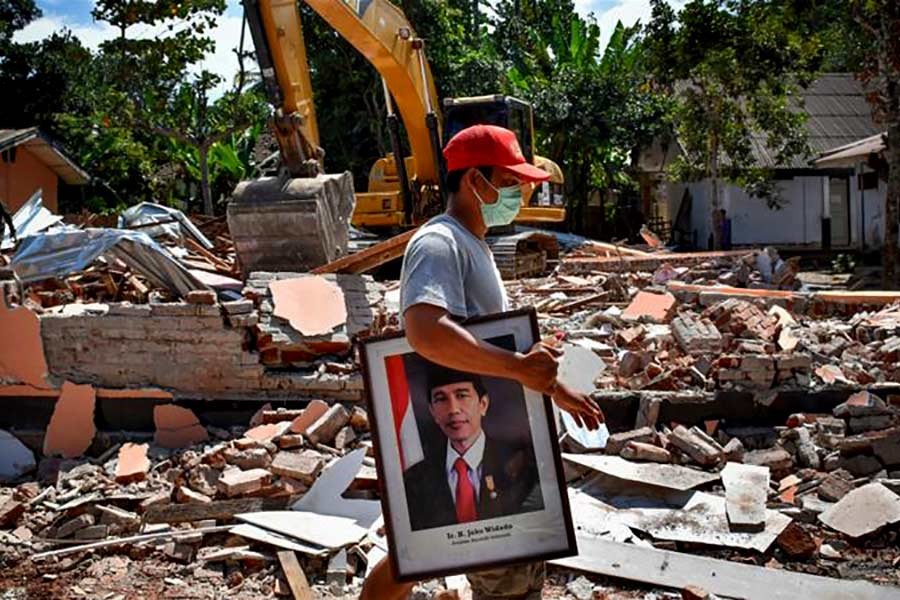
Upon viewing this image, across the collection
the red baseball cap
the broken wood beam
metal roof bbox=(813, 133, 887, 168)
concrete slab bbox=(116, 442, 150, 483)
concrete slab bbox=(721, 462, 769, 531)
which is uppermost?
metal roof bbox=(813, 133, 887, 168)

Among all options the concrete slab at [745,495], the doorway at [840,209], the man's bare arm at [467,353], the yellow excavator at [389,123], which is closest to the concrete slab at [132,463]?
the yellow excavator at [389,123]

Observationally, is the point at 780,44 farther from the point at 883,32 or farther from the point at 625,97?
the point at 625,97

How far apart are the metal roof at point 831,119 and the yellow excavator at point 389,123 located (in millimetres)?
10165

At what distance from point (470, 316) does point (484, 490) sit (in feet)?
1.61

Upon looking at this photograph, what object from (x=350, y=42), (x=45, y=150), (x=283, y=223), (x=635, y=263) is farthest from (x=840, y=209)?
(x=45, y=150)

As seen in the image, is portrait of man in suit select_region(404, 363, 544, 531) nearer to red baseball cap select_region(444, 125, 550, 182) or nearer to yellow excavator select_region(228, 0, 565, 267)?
red baseball cap select_region(444, 125, 550, 182)

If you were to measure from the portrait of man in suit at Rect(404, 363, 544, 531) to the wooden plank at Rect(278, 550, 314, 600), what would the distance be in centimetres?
212

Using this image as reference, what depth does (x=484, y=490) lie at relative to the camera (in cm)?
244

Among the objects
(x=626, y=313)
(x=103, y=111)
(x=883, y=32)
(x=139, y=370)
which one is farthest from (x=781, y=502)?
(x=103, y=111)

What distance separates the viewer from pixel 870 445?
5.43m

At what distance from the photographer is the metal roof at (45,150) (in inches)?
707

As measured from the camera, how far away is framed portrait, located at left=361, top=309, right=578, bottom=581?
7.95ft

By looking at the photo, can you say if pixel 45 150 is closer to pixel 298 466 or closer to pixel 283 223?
pixel 283 223

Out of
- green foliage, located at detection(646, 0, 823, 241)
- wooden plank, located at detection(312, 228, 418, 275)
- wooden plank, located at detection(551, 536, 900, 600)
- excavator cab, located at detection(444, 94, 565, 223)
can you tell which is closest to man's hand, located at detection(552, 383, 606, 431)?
wooden plank, located at detection(551, 536, 900, 600)
